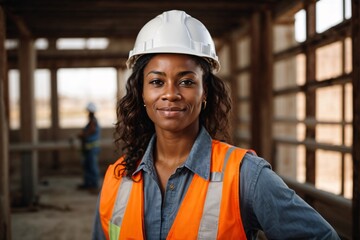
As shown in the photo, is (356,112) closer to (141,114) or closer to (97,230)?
(141,114)

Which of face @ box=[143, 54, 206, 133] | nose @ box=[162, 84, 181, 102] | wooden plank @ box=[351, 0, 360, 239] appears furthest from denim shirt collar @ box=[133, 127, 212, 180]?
wooden plank @ box=[351, 0, 360, 239]

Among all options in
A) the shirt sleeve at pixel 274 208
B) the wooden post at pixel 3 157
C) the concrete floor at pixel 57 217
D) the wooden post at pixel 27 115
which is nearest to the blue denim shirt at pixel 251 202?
the shirt sleeve at pixel 274 208

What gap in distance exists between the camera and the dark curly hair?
191cm

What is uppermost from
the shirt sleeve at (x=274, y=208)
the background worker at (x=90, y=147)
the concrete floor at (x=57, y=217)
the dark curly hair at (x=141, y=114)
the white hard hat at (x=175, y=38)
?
the white hard hat at (x=175, y=38)

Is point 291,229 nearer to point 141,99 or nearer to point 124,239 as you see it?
point 124,239

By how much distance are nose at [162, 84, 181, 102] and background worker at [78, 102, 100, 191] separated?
658cm

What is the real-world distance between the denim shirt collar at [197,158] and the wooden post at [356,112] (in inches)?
51.0

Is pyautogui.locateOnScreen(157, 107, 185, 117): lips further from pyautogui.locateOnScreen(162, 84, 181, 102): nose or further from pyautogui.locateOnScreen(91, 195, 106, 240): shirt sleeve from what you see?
pyautogui.locateOnScreen(91, 195, 106, 240): shirt sleeve

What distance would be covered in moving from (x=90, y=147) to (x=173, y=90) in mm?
6807

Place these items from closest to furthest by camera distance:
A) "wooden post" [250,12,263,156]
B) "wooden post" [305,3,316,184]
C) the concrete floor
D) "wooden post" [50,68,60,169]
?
"wooden post" [305,3,316,184], "wooden post" [250,12,263,156], the concrete floor, "wooden post" [50,68,60,169]

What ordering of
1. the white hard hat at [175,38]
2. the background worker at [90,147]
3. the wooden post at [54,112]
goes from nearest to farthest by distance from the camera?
→ the white hard hat at [175,38], the background worker at [90,147], the wooden post at [54,112]

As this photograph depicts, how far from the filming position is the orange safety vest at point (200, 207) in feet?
4.90

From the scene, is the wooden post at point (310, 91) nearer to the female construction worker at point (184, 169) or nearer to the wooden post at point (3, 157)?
the female construction worker at point (184, 169)

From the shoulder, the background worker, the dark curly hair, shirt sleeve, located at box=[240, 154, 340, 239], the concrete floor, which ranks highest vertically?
the dark curly hair
